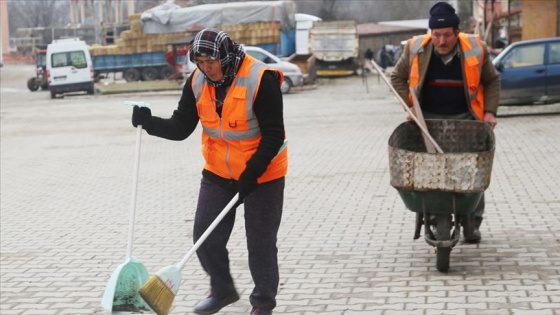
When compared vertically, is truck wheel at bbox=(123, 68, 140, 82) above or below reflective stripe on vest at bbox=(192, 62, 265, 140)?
below

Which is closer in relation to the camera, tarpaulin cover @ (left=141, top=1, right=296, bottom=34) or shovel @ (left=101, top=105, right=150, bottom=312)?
shovel @ (left=101, top=105, right=150, bottom=312)

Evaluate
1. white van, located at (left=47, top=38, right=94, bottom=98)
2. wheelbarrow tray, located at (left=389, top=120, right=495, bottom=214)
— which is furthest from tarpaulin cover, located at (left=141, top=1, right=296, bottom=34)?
wheelbarrow tray, located at (left=389, top=120, right=495, bottom=214)

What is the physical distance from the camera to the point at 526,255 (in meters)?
7.05

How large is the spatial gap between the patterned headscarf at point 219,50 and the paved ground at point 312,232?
1.45m

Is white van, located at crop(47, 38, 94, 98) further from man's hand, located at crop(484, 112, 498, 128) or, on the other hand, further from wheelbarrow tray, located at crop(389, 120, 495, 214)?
wheelbarrow tray, located at crop(389, 120, 495, 214)

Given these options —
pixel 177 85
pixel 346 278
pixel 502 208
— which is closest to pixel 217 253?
pixel 346 278

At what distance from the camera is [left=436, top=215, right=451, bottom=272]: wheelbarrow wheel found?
21.5 ft

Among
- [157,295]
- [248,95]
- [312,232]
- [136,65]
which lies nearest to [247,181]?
[248,95]

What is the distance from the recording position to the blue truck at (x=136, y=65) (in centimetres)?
4406

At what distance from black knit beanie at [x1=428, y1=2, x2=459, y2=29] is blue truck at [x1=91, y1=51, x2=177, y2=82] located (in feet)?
123

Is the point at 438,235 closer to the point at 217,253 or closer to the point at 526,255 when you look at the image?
the point at 526,255

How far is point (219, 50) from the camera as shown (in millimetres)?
4996

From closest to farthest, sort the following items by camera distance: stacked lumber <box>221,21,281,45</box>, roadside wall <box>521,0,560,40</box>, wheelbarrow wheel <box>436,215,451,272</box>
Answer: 1. wheelbarrow wheel <box>436,215,451,272</box>
2. roadside wall <box>521,0,560,40</box>
3. stacked lumber <box>221,21,281,45</box>

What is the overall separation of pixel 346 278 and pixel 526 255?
1.27 meters
